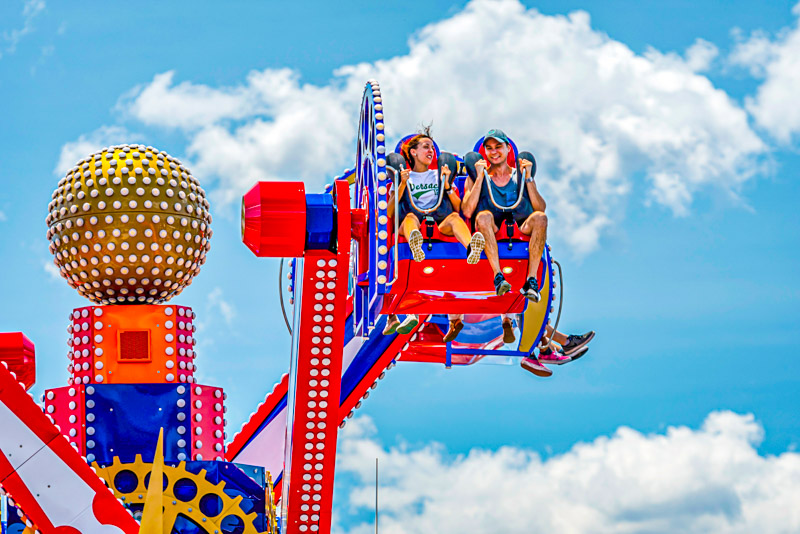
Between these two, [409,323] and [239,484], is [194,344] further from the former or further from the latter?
[409,323]

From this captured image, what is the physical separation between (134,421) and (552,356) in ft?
17.9

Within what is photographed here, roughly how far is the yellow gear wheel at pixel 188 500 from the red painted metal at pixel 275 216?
3314mm

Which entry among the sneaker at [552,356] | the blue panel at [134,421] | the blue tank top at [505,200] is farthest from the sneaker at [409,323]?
the sneaker at [552,356]

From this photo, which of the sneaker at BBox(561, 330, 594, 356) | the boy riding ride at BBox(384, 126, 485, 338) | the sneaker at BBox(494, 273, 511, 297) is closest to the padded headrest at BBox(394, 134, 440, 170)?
the boy riding ride at BBox(384, 126, 485, 338)

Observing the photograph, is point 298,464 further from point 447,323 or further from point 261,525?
point 447,323

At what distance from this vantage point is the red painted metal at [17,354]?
16.5m

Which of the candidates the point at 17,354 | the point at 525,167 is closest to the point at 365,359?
the point at 525,167

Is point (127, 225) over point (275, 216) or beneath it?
over

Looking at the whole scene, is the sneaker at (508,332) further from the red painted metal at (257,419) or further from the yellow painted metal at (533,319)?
the red painted metal at (257,419)

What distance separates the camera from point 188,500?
47.0ft

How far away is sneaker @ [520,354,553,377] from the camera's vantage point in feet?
56.0

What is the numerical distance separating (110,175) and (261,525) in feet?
14.5

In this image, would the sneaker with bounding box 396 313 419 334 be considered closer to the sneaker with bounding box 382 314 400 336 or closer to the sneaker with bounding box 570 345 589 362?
the sneaker with bounding box 382 314 400 336

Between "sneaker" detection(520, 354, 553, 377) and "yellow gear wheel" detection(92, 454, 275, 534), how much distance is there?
417 centimetres
